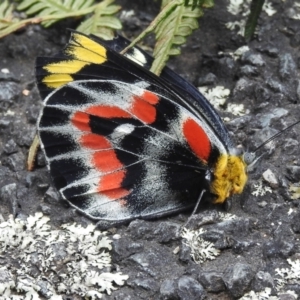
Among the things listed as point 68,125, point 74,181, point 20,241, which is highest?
point 68,125

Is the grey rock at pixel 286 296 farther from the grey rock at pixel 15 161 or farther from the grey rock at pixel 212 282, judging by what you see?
the grey rock at pixel 15 161

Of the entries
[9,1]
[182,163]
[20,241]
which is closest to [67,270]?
[20,241]

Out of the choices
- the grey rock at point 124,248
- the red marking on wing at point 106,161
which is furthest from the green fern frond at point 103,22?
the grey rock at point 124,248

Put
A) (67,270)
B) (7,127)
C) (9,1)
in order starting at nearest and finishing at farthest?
(67,270), (7,127), (9,1)

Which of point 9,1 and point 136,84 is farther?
point 9,1

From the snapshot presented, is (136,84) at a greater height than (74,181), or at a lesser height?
greater

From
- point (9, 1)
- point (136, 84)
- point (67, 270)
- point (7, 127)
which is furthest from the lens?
point (9, 1)

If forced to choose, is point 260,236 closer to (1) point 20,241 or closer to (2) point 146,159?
(2) point 146,159
